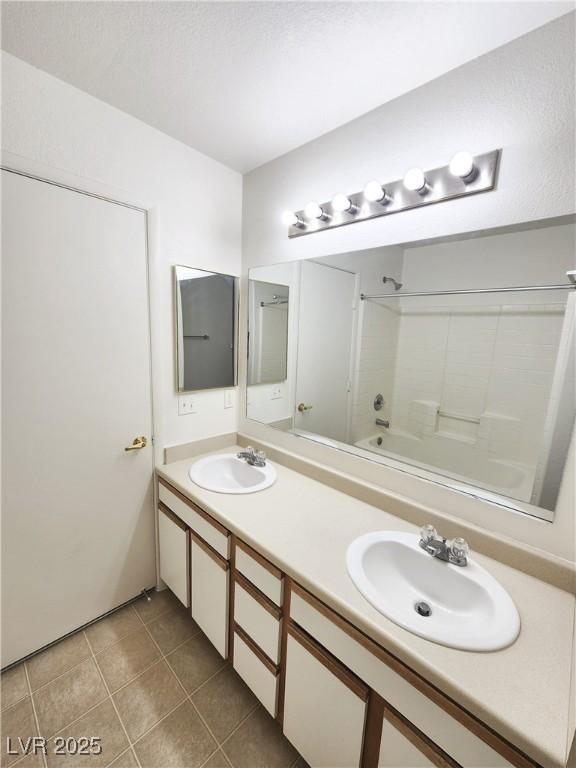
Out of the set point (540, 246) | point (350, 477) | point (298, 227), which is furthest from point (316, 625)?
point (298, 227)

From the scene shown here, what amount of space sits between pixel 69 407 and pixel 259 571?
1.05 metres

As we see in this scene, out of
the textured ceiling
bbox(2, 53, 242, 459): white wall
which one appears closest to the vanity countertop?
bbox(2, 53, 242, 459): white wall

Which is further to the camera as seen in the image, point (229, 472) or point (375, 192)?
point (229, 472)

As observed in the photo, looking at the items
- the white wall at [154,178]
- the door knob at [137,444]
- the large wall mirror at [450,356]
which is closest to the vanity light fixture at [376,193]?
the large wall mirror at [450,356]

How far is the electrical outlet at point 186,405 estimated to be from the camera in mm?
1755

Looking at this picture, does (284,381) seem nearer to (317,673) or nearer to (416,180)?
(416,180)

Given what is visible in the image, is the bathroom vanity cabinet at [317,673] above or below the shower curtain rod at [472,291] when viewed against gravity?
below

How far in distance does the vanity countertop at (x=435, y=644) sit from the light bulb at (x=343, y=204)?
1.25 metres

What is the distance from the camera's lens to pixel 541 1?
0.84 meters

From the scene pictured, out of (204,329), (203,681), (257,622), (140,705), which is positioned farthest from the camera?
(204,329)

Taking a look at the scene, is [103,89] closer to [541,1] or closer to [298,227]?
[298,227]

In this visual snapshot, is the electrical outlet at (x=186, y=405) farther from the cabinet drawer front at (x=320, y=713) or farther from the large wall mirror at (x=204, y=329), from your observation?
the cabinet drawer front at (x=320, y=713)

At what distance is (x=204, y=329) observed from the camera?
69.7 inches

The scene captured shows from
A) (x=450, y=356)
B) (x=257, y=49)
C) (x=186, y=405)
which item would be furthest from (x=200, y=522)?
(x=257, y=49)
